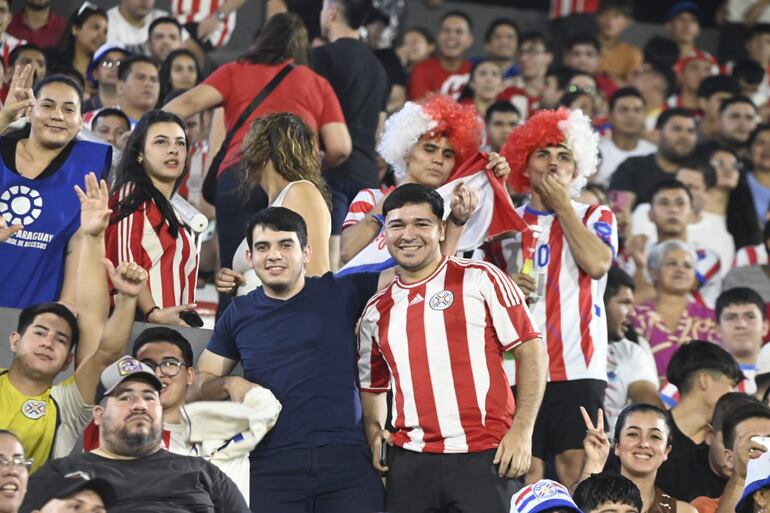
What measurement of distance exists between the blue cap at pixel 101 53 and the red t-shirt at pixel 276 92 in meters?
2.38

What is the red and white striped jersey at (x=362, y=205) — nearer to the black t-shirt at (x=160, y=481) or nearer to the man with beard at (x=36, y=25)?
the black t-shirt at (x=160, y=481)

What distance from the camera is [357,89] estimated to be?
392 inches

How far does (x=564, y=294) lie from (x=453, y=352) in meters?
1.25

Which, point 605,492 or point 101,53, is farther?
point 101,53

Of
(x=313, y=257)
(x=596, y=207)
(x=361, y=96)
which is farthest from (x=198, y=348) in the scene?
(x=361, y=96)

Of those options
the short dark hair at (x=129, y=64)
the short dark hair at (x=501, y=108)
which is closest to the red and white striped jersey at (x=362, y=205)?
the short dark hair at (x=129, y=64)

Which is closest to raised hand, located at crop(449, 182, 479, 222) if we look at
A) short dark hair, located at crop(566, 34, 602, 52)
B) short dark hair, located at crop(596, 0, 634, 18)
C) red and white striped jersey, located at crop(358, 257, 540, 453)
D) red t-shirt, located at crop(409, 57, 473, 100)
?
red and white striped jersey, located at crop(358, 257, 540, 453)

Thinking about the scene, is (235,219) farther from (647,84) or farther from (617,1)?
(617,1)

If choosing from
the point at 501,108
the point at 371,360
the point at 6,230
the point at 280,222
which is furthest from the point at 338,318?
the point at 501,108

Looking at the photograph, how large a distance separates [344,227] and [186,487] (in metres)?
2.13

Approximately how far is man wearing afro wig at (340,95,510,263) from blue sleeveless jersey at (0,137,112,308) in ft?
4.80

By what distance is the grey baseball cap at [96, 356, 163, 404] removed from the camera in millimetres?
6609

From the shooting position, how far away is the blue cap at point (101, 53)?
1123 cm

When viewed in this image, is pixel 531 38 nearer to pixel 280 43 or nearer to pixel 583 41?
pixel 583 41
